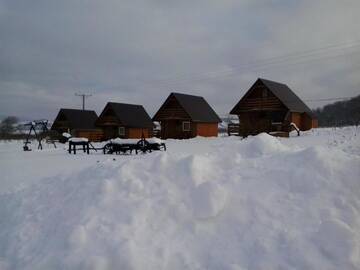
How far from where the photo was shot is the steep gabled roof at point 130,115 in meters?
36.1

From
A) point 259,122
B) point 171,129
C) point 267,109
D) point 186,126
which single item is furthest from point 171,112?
point 267,109

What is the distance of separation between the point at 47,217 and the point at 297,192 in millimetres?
3722

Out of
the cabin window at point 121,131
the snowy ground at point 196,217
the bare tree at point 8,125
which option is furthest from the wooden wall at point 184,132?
the snowy ground at point 196,217

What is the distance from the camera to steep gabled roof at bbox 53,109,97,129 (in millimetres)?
44303

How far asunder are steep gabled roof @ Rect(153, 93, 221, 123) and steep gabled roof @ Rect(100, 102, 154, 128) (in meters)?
6.01

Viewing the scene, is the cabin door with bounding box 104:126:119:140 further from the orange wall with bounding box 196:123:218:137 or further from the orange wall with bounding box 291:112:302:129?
the orange wall with bounding box 291:112:302:129

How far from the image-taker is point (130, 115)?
3769 cm

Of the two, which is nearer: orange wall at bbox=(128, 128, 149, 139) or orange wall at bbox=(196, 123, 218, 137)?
orange wall at bbox=(196, 123, 218, 137)

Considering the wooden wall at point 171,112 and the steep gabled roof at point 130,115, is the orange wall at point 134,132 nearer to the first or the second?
the steep gabled roof at point 130,115

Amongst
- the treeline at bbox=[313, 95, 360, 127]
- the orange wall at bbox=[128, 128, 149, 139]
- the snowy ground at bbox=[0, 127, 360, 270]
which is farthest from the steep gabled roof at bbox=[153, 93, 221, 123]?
the snowy ground at bbox=[0, 127, 360, 270]

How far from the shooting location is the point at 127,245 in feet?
12.4

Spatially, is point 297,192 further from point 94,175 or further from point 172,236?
point 94,175

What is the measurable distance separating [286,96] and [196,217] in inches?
1071

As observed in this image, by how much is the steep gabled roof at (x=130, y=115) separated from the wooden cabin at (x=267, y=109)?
1225 cm
